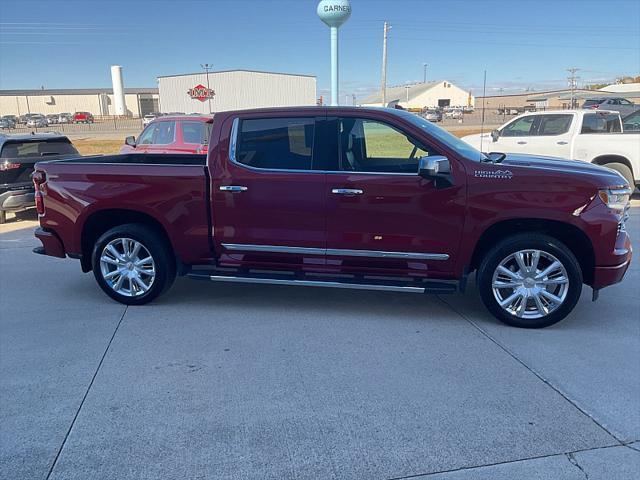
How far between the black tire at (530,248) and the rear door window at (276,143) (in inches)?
71.4

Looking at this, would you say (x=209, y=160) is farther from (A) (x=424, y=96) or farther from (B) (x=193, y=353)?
(A) (x=424, y=96)

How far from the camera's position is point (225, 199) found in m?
4.84

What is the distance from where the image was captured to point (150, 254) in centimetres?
506

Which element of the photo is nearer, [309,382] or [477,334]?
[309,382]

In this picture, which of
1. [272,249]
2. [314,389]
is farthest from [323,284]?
[314,389]

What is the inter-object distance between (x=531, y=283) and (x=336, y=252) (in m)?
1.72

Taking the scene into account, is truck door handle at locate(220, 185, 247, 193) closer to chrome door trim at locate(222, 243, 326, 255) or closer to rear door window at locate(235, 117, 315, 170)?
rear door window at locate(235, 117, 315, 170)

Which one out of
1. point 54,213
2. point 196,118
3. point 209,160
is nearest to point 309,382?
point 209,160

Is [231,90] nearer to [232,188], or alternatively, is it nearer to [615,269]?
[232,188]

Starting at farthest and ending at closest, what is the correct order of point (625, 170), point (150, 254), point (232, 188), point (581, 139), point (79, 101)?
point (79, 101), point (581, 139), point (625, 170), point (150, 254), point (232, 188)

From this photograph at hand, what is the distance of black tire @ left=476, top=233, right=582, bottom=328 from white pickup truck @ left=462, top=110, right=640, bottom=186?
6.86 meters

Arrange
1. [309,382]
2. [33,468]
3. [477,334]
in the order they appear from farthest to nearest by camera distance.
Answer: [477,334] < [309,382] < [33,468]

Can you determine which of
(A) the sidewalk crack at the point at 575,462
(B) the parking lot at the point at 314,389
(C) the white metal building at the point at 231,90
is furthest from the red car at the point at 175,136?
(C) the white metal building at the point at 231,90

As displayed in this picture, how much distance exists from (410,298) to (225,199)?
7.00ft
